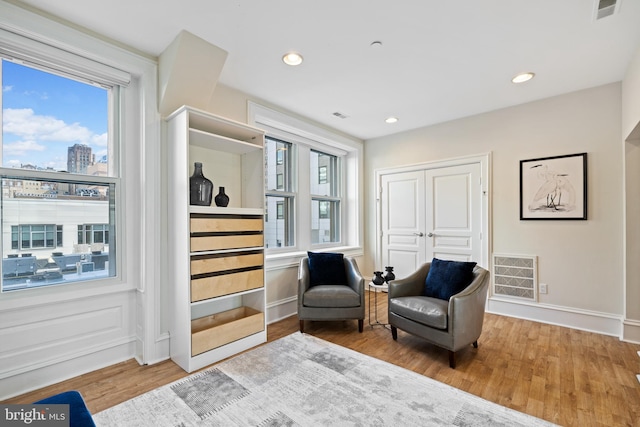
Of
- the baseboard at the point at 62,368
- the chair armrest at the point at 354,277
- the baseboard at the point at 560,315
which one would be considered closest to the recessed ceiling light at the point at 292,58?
the chair armrest at the point at 354,277

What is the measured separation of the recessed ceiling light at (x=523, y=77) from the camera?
2771mm

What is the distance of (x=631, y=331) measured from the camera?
2.75 meters

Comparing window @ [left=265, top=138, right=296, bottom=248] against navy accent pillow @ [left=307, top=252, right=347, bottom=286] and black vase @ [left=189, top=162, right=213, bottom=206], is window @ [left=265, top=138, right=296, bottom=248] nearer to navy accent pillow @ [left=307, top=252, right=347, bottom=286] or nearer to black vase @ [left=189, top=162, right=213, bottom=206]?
navy accent pillow @ [left=307, top=252, right=347, bottom=286]

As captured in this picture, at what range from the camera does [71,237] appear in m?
2.19

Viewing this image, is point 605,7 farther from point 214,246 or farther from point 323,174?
point 323,174

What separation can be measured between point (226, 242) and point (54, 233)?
47.8 inches

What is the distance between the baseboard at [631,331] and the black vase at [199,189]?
415 centimetres

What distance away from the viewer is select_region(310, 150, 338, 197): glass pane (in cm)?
443

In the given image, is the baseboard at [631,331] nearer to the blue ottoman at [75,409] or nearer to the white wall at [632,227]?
the white wall at [632,227]

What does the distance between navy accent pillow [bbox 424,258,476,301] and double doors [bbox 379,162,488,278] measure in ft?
4.18

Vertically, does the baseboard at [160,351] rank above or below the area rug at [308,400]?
above

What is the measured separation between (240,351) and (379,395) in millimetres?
1277

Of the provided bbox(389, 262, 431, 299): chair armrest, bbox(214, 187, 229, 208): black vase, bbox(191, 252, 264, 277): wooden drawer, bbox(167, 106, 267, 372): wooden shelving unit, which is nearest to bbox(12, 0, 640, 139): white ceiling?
bbox(167, 106, 267, 372): wooden shelving unit

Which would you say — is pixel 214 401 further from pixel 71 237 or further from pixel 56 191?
pixel 56 191
